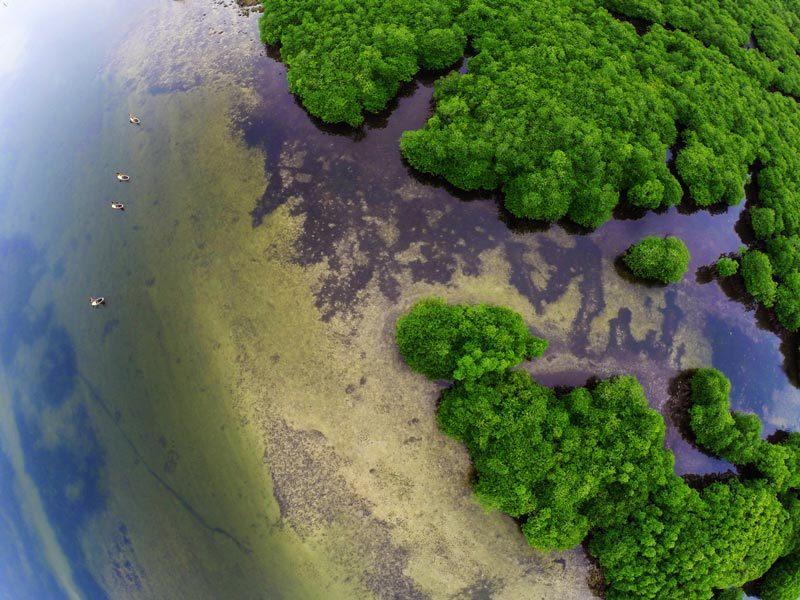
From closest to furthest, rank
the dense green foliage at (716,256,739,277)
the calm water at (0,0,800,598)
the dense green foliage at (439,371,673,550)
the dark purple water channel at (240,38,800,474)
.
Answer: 1. the dense green foliage at (439,371,673,550)
2. the calm water at (0,0,800,598)
3. the dark purple water channel at (240,38,800,474)
4. the dense green foliage at (716,256,739,277)

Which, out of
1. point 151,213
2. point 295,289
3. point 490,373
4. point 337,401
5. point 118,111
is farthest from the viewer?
point 118,111

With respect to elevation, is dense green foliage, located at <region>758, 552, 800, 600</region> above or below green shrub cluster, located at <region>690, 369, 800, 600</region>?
below

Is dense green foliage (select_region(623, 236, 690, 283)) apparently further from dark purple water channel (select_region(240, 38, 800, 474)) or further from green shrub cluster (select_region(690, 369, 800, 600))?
green shrub cluster (select_region(690, 369, 800, 600))

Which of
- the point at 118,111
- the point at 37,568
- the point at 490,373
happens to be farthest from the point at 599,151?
the point at 37,568

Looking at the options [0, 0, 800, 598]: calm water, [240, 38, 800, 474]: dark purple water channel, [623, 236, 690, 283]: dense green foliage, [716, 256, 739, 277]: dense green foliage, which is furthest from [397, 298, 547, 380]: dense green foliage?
[716, 256, 739, 277]: dense green foliage

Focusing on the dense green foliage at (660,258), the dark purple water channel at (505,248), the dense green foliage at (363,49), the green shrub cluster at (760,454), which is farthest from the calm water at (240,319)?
the dense green foliage at (363,49)

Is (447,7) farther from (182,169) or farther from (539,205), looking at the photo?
(182,169)
